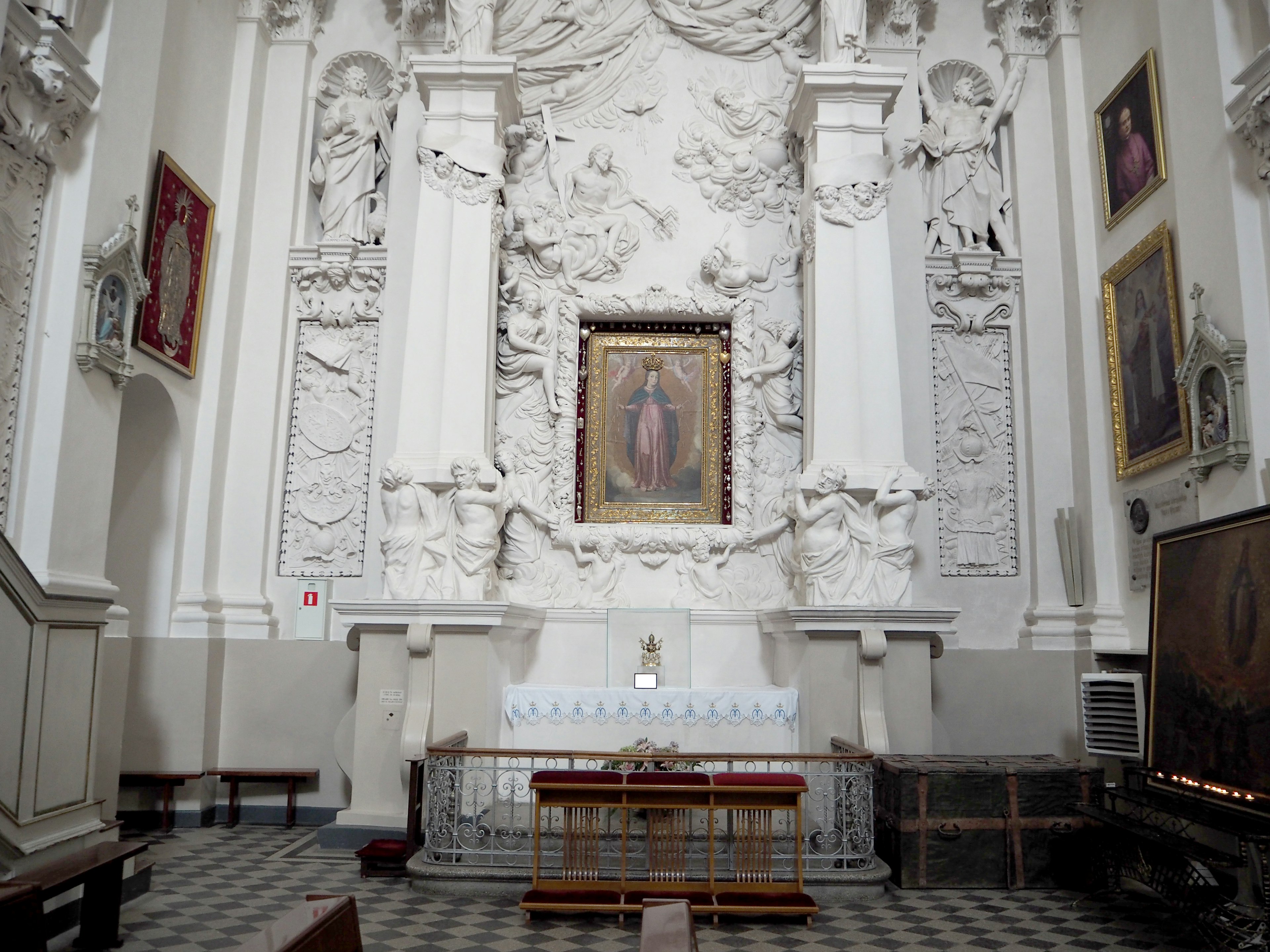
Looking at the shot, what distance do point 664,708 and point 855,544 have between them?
6.99ft

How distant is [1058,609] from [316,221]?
27.3 ft

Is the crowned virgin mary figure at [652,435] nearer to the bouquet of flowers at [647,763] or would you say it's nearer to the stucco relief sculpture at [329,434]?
the stucco relief sculpture at [329,434]

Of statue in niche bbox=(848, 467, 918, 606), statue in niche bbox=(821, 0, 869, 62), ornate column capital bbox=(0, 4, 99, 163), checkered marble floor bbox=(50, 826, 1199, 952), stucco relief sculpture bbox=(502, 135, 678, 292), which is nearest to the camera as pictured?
checkered marble floor bbox=(50, 826, 1199, 952)

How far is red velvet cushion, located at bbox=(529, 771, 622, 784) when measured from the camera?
20.4 feet

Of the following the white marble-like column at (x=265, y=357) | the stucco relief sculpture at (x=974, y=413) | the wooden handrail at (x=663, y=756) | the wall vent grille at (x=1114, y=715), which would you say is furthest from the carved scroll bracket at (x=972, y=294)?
the white marble-like column at (x=265, y=357)

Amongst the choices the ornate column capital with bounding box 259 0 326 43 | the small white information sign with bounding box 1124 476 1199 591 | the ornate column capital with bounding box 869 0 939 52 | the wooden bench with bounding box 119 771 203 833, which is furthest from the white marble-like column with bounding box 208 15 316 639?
the small white information sign with bounding box 1124 476 1199 591

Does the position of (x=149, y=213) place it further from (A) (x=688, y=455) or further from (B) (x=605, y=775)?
(B) (x=605, y=775)

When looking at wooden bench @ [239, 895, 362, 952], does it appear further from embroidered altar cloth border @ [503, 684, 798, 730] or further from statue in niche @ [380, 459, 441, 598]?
statue in niche @ [380, 459, 441, 598]

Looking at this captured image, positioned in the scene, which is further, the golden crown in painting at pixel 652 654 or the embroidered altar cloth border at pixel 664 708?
the golden crown in painting at pixel 652 654

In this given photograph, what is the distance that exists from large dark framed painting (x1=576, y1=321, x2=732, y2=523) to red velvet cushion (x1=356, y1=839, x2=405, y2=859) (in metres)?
3.78

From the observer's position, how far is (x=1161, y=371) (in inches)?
336

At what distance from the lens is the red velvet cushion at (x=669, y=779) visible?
6.16 meters

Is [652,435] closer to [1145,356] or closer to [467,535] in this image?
[467,535]

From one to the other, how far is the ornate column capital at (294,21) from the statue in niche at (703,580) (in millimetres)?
6623
